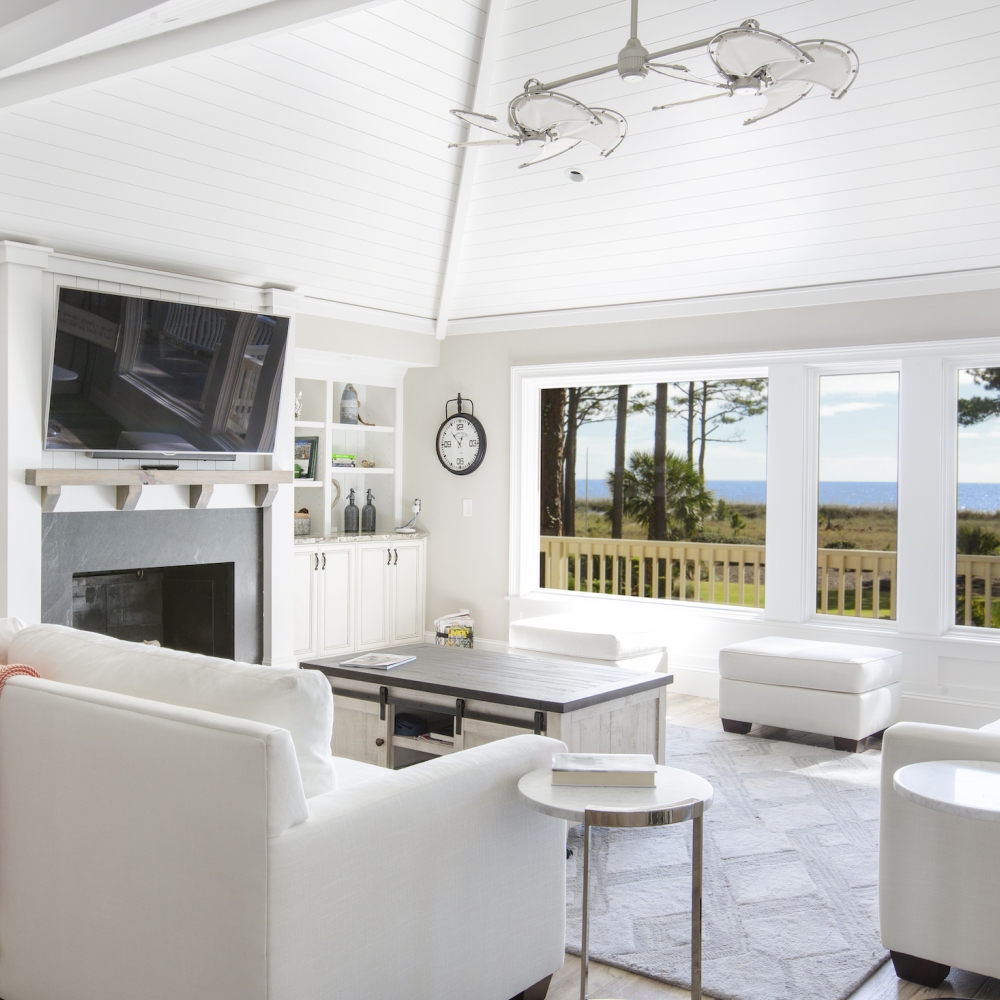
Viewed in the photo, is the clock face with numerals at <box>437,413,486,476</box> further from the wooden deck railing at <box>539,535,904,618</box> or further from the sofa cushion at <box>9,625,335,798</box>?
the sofa cushion at <box>9,625,335,798</box>

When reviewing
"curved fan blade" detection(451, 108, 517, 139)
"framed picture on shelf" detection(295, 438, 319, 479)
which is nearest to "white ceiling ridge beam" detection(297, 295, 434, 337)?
"framed picture on shelf" detection(295, 438, 319, 479)

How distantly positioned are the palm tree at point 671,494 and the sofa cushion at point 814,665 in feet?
7.29

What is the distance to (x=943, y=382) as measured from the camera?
5246 millimetres

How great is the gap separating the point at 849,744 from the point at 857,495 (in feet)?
5.05

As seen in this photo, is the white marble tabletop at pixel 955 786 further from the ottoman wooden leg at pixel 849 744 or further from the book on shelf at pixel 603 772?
the ottoman wooden leg at pixel 849 744

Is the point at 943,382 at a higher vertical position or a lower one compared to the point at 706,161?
lower

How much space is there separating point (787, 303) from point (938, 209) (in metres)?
1.06

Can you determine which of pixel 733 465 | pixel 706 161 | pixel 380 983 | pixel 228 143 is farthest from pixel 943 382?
pixel 380 983

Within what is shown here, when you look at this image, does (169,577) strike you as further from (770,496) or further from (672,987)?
(672,987)

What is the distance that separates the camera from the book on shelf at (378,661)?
4055mm

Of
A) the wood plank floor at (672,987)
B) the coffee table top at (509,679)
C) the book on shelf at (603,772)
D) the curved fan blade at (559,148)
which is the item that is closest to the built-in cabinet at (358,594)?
the coffee table top at (509,679)

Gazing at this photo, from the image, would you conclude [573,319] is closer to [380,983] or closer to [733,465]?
[733,465]

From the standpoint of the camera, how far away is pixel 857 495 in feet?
18.7

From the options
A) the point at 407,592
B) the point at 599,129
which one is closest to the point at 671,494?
the point at 407,592
